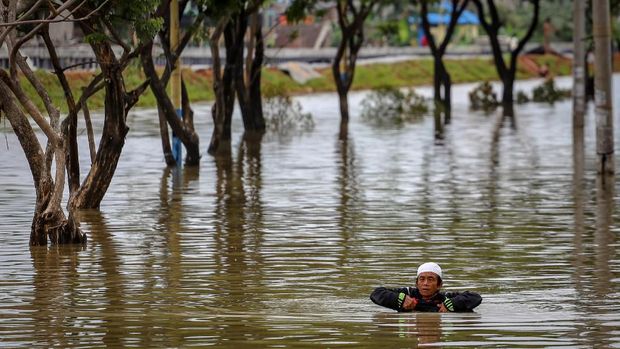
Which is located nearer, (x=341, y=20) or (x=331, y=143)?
(x=331, y=143)

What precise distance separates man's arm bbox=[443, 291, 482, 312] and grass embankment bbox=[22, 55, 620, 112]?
3399cm

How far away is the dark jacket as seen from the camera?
43.2 ft

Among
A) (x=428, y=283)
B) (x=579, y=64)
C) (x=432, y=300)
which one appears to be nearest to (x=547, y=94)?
(x=579, y=64)

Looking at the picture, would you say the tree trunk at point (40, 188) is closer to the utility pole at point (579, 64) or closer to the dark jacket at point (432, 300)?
the dark jacket at point (432, 300)

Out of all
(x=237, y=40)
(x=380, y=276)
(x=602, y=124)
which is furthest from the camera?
(x=237, y=40)

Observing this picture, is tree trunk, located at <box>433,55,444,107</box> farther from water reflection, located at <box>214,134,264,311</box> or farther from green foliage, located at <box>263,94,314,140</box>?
water reflection, located at <box>214,134,264,311</box>

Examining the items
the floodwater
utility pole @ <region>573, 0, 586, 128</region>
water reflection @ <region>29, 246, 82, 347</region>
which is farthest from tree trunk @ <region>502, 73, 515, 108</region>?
water reflection @ <region>29, 246, 82, 347</region>

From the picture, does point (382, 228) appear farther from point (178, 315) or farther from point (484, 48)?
point (484, 48)

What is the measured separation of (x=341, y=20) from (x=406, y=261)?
31.7 metres

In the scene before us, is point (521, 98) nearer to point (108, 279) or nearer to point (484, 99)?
point (484, 99)

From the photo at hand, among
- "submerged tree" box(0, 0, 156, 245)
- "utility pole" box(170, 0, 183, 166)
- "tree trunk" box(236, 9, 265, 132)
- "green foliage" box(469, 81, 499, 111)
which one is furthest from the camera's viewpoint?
"green foliage" box(469, 81, 499, 111)

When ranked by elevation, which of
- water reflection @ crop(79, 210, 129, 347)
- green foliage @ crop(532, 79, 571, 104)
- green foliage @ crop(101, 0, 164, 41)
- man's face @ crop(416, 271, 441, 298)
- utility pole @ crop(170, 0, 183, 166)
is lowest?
green foliage @ crop(532, 79, 571, 104)


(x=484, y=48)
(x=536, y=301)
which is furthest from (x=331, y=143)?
(x=484, y=48)

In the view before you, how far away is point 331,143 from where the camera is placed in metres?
39.2
